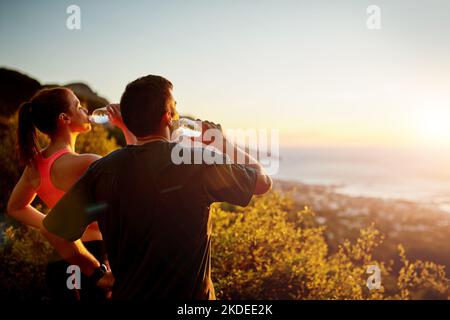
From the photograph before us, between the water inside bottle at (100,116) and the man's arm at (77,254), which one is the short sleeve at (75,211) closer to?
the man's arm at (77,254)

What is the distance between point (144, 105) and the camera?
5.23 feet

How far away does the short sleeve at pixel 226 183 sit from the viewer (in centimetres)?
153

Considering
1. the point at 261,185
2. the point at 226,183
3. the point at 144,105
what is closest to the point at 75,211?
the point at 144,105

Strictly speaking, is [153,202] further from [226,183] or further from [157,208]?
[226,183]

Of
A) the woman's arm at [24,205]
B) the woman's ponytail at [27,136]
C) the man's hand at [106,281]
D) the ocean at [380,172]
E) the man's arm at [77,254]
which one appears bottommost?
the ocean at [380,172]

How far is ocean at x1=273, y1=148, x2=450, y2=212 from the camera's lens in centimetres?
1075

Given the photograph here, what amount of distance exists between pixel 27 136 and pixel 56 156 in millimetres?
223

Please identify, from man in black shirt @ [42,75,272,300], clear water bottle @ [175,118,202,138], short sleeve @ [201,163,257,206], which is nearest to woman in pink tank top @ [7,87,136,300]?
clear water bottle @ [175,118,202,138]

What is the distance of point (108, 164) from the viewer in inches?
61.4

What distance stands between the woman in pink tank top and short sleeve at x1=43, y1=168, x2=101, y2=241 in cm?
65

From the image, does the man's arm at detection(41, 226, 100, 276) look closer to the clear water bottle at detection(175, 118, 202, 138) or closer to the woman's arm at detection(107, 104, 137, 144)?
the woman's arm at detection(107, 104, 137, 144)

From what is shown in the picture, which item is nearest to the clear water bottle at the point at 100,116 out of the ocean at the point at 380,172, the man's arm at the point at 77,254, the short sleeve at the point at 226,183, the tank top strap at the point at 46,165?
the tank top strap at the point at 46,165

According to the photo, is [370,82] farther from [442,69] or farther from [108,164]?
[108,164]
